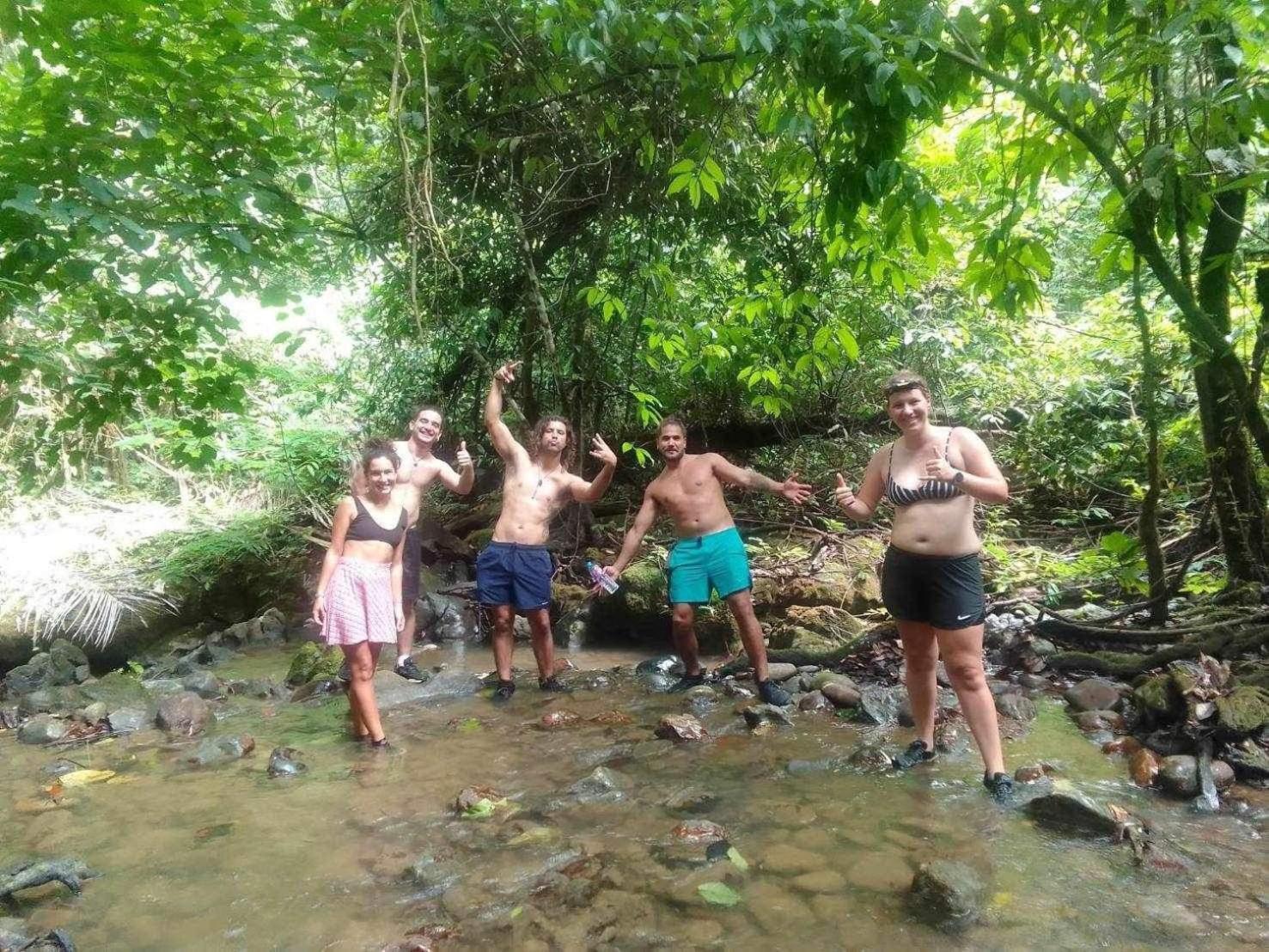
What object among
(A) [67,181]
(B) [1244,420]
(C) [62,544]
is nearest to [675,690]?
(B) [1244,420]

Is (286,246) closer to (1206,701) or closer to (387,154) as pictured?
(387,154)

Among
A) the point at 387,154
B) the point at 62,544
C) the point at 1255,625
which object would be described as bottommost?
the point at 1255,625

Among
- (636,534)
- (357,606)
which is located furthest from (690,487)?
(357,606)

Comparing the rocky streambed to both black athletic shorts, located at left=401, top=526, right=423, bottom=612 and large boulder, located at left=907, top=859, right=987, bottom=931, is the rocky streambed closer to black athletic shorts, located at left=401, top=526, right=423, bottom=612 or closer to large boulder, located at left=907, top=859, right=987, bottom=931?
large boulder, located at left=907, top=859, right=987, bottom=931

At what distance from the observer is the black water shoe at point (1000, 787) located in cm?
316

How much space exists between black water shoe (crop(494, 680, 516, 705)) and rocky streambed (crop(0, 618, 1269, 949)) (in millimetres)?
350

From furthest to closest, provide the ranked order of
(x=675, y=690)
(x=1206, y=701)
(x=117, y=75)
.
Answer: (x=675, y=690)
(x=117, y=75)
(x=1206, y=701)

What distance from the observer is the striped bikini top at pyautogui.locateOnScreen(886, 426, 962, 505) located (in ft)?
10.8

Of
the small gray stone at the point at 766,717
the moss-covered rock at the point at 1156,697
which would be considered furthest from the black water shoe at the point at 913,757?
the moss-covered rock at the point at 1156,697

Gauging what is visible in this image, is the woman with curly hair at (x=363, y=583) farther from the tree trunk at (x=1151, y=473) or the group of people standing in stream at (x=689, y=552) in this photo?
the tree trunk at (x=1151, y=473)

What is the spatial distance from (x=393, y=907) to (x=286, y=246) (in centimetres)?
514

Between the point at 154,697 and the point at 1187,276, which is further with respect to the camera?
the point at 154,697

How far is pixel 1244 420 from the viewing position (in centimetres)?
411

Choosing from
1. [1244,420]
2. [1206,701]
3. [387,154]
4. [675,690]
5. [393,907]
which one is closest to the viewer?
[393,907]
